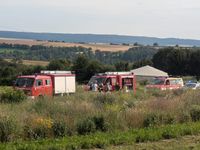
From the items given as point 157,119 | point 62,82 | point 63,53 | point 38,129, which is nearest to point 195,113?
point 157,119

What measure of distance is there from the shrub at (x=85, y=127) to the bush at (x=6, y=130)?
7.09 feet

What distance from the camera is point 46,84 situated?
35.5 metres

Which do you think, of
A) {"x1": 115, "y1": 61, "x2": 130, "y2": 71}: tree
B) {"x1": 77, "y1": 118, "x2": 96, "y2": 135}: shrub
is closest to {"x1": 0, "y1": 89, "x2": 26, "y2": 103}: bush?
{"x1": 77, "y1": 118, "x2": 96, "y2": 135}: shrub

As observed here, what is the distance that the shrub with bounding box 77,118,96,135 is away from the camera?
14235mm

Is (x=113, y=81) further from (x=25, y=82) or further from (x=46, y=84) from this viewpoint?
(x=25, y=82)

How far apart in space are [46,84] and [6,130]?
2283 centimetres

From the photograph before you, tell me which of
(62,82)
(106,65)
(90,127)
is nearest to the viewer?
(90,127)

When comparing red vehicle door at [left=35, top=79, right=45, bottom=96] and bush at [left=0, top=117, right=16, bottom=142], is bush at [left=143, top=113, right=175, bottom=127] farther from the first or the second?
red vehicle door at [left=35, top=79, right=45, bottom=96]

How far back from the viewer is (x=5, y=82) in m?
77.7

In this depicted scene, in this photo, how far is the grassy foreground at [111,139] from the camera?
11910mm

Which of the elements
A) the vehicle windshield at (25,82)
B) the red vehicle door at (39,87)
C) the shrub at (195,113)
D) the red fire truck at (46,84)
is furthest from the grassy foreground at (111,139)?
the vehicle windshield at (25,82)

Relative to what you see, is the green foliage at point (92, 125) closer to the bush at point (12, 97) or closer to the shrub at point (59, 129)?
the shrub at point (59, 129)

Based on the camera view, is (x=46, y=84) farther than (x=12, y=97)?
Yes

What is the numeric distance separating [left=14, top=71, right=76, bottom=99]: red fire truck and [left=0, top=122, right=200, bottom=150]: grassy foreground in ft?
56.0
